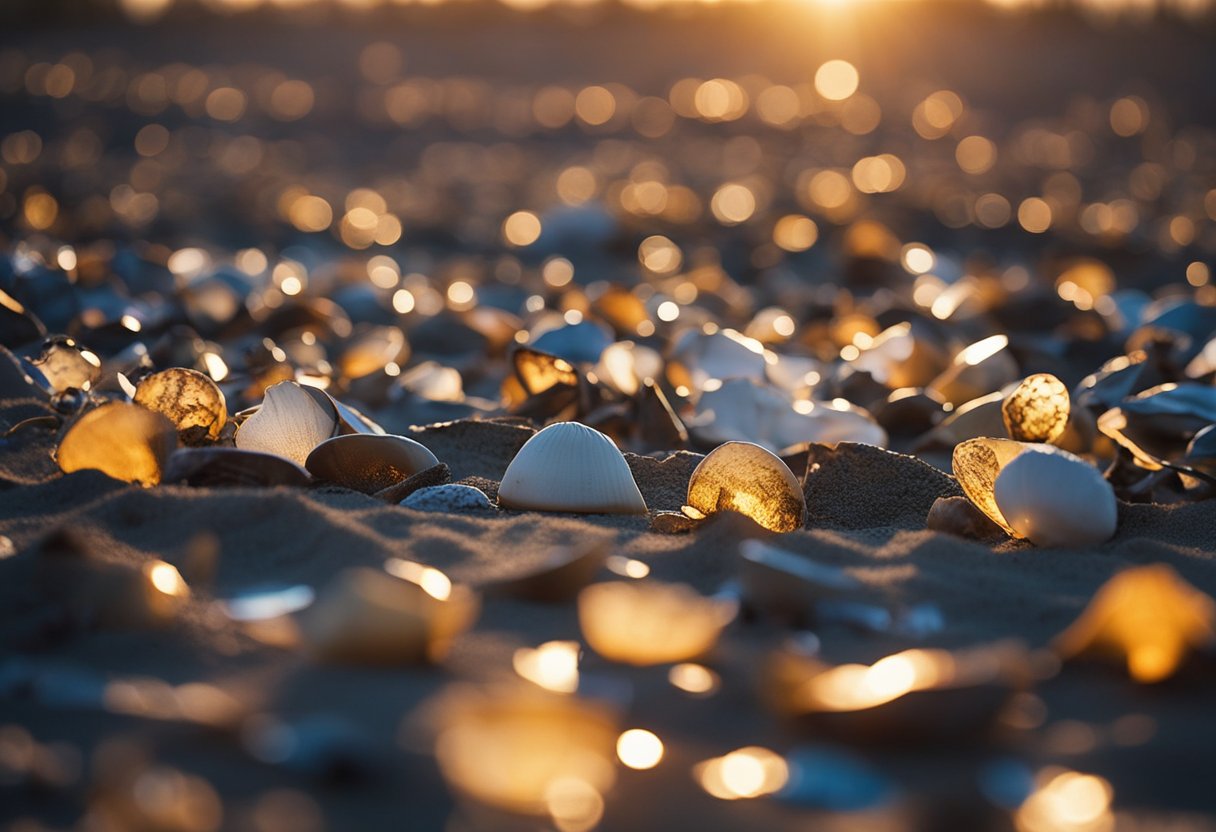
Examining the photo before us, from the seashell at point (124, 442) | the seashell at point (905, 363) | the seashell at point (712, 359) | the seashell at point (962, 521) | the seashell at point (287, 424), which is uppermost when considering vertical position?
the seashell at point (905, 363)

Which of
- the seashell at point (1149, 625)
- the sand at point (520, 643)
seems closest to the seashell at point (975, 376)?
the sand at point (520, 643)

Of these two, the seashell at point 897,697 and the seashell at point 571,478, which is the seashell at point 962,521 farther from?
the seashell at point 897,697

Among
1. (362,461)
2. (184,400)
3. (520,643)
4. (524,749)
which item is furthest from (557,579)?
(184,400)

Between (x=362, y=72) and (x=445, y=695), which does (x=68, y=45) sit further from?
(x=445, y=695)

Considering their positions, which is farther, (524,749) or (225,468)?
(225,468)

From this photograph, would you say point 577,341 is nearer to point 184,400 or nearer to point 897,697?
point 184,400

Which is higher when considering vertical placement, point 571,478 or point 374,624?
point 571,478

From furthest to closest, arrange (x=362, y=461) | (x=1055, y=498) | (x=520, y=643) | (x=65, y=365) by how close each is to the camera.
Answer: (x=65, y=365), (x=362, y=461), (x=1055, y=498), (x=520, y=643)

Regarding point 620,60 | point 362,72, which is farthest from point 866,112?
point 362,72

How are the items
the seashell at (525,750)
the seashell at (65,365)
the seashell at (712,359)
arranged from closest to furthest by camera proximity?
the seashell at (525,750) < the seashell at (65,365) < the seashell at (712,359)
